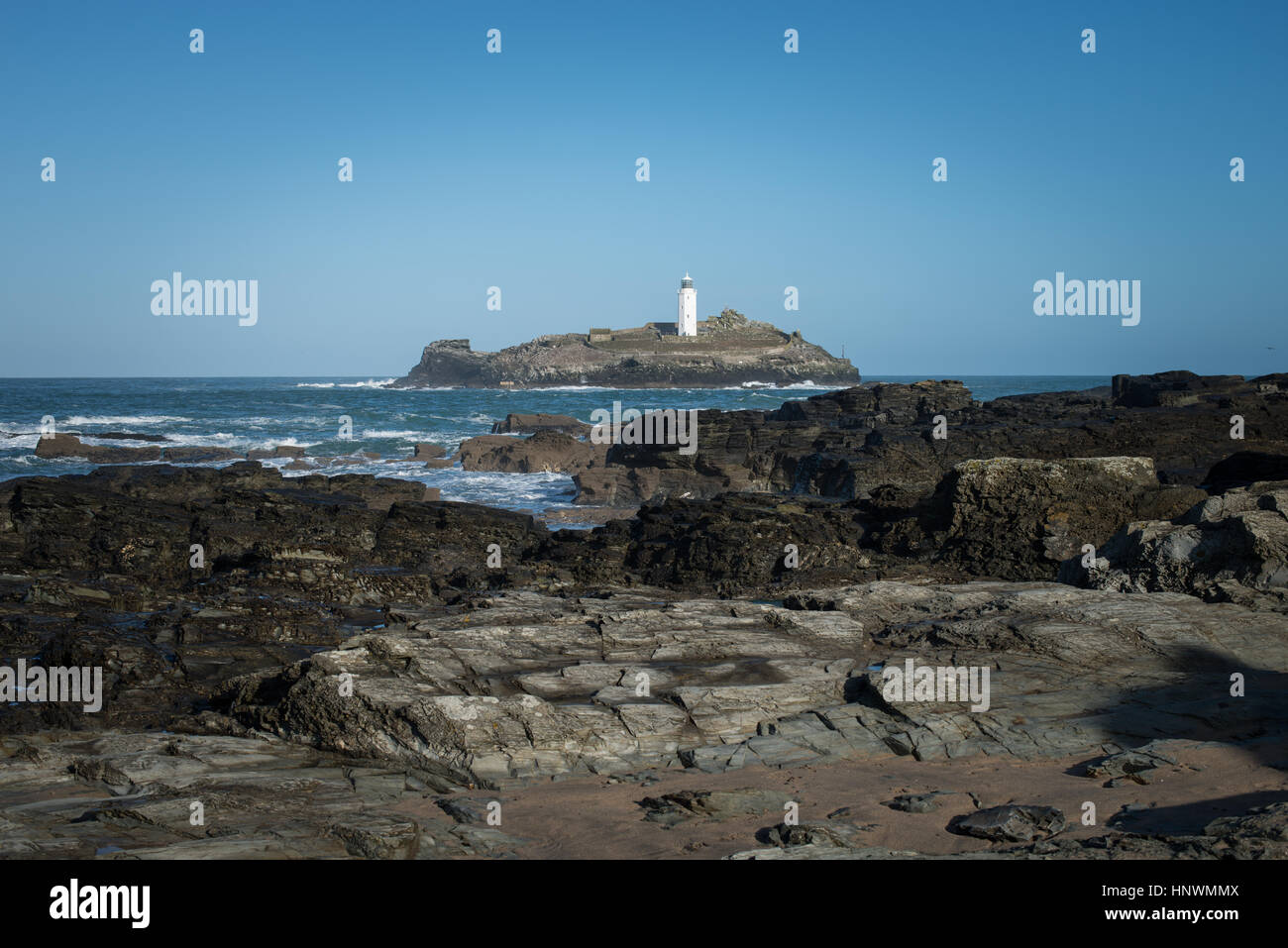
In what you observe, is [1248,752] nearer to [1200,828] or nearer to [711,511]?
[1200,828]

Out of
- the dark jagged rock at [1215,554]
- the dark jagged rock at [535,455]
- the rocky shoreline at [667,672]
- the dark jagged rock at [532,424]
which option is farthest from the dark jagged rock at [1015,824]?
the dark jagged rock at [532,424]

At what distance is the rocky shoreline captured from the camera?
554 centimetres

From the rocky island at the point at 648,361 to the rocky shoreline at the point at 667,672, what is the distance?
9597cm

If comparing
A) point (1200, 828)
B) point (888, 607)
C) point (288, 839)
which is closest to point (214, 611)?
point (288, 839)

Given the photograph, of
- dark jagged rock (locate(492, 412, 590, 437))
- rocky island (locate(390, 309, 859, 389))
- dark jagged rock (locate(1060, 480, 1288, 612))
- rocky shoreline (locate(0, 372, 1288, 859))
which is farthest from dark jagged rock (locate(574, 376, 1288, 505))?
rocky island (locate(390, 309, 859, 389))

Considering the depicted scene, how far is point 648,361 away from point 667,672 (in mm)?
106154

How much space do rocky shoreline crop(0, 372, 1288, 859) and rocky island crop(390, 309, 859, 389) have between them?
3778 inches

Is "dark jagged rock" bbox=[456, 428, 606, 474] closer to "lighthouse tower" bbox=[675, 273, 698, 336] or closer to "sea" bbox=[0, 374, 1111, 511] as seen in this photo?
"sea" bbox=[0, 374, 1111, 511]

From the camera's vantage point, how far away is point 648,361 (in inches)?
4456

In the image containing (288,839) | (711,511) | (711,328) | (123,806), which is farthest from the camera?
(711,328)

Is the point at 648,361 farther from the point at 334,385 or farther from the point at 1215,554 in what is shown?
the point at 1215,554

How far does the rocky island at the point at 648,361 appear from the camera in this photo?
113 meters

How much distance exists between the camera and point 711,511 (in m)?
14.7
